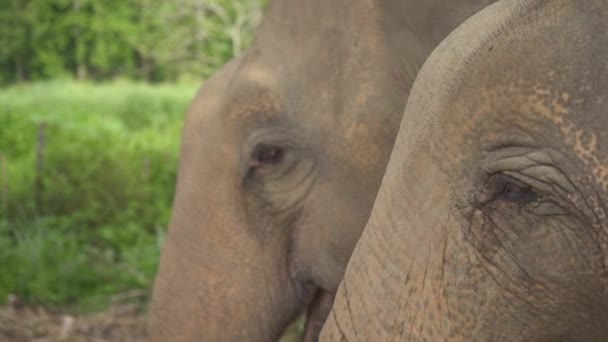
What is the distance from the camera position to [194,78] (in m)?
23.3

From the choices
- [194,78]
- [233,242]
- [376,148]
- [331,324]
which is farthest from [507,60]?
[194,78]

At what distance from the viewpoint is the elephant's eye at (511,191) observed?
4.98ft

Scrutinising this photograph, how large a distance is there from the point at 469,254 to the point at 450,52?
281 millimetres

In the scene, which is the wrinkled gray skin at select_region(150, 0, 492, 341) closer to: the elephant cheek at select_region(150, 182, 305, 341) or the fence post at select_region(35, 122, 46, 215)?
the elephant cheek at select_region(150, 182, 305, 341)

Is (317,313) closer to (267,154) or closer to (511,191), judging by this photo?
(267,154)

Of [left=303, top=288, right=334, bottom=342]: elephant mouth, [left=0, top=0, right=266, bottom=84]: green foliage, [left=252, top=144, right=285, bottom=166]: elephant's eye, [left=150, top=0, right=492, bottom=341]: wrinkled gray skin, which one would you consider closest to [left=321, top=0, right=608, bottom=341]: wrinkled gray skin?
[left=150, top=0, right=492, bottom=341]: wrinkled gray skin

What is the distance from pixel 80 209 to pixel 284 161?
192 inches

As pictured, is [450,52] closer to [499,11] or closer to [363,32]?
[499,11]

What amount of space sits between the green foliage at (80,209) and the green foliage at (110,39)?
10516 millimetres

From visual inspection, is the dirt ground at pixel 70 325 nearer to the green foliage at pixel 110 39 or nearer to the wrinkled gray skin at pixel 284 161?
the wrinkled gray skin at pixel 284 161

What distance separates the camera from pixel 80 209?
736 cm

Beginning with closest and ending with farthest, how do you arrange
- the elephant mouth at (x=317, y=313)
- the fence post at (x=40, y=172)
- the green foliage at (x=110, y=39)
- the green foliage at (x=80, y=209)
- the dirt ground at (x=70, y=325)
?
the elephant mouth at (x=317, y=313)
the dirt ground at (x=70, y=325)
the green foliage at (x=80, y=209)
the fence post at (x=40, y=172)
the green foliage at (x=110, y=39)

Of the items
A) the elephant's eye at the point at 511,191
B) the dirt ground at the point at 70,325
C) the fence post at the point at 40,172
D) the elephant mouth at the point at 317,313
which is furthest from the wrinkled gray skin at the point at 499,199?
the fence post at the point at 40,172

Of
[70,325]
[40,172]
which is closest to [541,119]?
[70,325]
